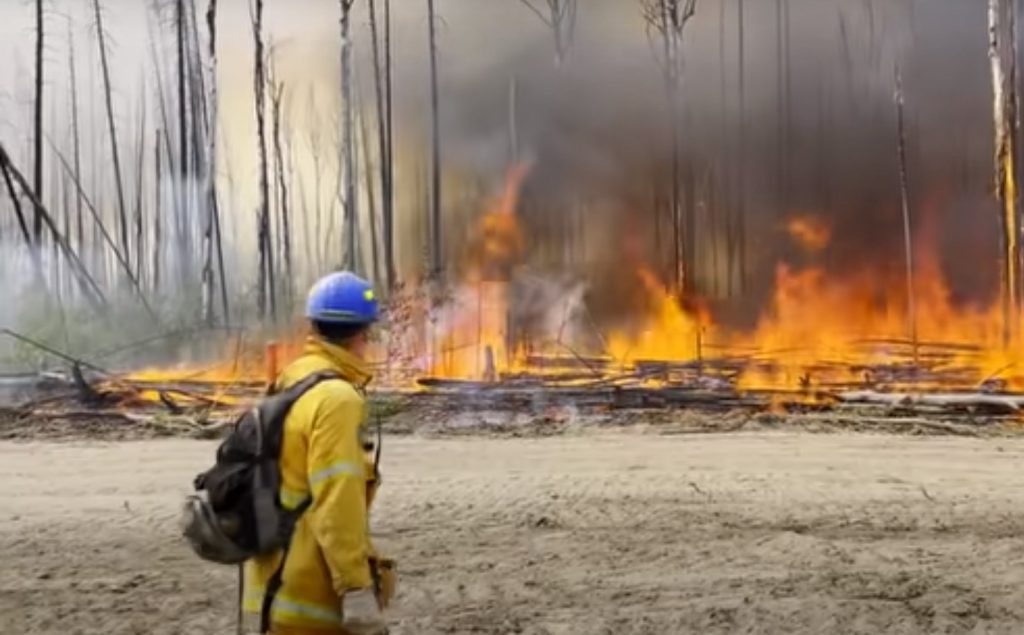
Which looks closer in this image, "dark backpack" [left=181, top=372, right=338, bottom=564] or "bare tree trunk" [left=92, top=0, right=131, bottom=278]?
"dark backpack" [left=181, top=372, right=338, bottom=564]

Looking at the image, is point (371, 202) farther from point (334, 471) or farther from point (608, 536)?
point (334, 471)

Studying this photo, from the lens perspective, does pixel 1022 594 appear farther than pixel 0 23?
No

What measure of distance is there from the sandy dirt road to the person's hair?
309 cm

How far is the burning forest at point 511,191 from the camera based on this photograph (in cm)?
1157

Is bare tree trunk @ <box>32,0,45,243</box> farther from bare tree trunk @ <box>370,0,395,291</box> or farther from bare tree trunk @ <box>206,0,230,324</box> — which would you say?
bare tree trunk @ <box>370,0,395,291</box>

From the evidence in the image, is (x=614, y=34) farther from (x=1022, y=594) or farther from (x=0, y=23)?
(x=1022, y=594)

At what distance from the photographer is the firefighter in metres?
3.32

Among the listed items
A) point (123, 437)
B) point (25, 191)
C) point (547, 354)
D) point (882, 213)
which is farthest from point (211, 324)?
point (882, 213)

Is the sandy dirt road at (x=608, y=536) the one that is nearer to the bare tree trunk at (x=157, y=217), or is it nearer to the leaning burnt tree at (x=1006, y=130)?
the bare tree trunk at (x=157, y=217)

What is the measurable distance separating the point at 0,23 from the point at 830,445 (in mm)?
8942

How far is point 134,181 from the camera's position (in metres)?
11.8

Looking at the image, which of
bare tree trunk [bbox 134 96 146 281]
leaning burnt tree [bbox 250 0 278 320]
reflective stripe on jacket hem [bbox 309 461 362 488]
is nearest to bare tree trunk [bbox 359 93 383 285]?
leaning burnt tree [bbox 250 0 278 320]

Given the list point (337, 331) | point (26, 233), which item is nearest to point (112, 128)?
point (26, 233)

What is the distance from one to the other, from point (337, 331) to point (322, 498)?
53 cm
